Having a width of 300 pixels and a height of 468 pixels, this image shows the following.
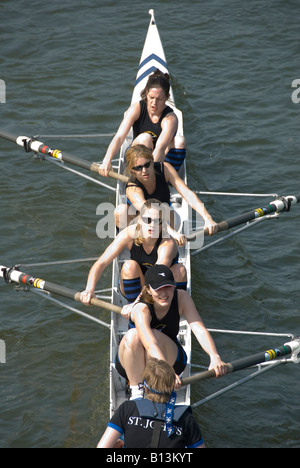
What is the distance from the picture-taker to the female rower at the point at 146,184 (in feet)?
22.3

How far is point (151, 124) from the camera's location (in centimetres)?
830

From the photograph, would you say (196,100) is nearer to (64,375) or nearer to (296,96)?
(296,96)

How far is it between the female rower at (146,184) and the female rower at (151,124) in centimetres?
72

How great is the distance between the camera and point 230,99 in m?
13.0

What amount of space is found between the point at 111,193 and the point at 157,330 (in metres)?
5.41

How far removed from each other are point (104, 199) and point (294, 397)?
480 centimetres

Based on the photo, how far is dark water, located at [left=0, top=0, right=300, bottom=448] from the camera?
7184 millimetres

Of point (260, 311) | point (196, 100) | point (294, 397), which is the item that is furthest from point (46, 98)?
point (294, 397)

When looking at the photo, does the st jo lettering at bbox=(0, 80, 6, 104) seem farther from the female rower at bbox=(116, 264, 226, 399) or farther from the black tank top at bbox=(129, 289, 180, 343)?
the black tank top at bbox=(129, 289, 180, 343)

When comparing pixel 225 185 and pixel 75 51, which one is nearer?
pixel 225 185

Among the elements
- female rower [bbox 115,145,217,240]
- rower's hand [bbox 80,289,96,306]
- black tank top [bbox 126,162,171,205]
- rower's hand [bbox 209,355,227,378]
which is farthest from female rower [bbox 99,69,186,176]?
rower's hand [bbox 209,355,227,378]

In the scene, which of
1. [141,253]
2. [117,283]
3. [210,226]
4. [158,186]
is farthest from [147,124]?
[141,253]

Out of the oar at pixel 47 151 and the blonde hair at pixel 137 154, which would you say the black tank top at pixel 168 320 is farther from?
the oar at pixel 47 151

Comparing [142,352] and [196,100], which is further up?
[196,100]
